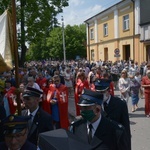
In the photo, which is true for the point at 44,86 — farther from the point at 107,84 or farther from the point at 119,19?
the point at 119,19

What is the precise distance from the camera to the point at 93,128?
3246 mm

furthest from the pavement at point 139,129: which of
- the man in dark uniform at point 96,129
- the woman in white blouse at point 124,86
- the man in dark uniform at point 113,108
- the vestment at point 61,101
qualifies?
the man in dark uniform at point 96,129

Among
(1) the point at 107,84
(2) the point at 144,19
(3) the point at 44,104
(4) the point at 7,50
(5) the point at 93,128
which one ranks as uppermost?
(2) the point at 144,19

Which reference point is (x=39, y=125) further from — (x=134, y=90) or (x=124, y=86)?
(x=134, y=90)

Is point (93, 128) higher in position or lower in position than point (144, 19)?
lower

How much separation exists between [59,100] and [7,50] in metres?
3.64

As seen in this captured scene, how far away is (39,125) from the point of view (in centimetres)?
385

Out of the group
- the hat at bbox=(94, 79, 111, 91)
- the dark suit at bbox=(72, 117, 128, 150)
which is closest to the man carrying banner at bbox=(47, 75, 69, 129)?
the hat at bbox=(94, 79, 111, 91)

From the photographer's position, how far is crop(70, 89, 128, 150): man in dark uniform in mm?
3131

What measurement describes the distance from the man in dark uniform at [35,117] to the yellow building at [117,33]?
20851mm

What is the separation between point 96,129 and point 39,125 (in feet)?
3.17

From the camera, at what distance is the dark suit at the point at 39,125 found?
3.76 m

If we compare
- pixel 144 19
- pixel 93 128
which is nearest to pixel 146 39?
pixel 144 19

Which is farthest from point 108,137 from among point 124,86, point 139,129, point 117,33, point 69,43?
point 69,43
